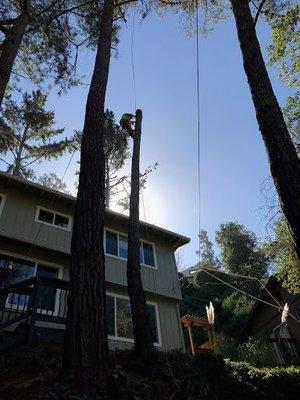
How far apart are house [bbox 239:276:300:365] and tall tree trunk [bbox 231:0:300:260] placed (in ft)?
30.6

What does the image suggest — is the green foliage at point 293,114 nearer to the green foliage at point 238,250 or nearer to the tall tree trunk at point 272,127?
the tall tree trunk at point 272,127

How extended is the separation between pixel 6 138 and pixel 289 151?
1873 cm

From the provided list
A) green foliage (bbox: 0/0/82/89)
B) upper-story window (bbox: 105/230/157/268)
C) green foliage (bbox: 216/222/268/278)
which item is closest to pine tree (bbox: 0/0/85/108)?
green foliage (bbox: 0/0/82/89)

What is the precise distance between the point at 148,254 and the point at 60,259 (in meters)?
4.09

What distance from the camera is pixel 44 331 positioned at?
29.4 feet

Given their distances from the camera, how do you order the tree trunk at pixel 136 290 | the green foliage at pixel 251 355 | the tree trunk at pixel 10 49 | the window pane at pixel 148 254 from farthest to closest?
the window pane at pixel 148 254 → the green foliage at pixel 251 355 → the tree trunk at pixel 10 49 → the tree trunk at pixel 136 290

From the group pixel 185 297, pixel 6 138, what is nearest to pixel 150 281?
pixel 6 138

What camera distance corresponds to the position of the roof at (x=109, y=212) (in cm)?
1313

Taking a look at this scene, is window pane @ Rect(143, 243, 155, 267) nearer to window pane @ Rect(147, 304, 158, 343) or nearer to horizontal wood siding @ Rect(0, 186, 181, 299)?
horizontal wood siding @ Rect(0, 186, 181, 299)

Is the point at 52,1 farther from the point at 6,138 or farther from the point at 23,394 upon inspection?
the point at 23,394

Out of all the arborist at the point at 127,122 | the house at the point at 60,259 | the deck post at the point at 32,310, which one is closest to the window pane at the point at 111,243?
the house at the point at 60,259

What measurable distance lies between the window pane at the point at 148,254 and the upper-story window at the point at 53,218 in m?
3.46

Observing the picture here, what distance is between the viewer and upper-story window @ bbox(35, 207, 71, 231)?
44.6 ft

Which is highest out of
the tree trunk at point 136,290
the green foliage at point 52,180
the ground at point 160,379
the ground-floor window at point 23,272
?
the green foliage at point 52,180
